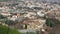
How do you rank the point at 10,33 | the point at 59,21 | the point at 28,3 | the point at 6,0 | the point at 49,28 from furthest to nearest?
the point at 28,3 → the point at 6,0 → the point at 59,21 → the point at 49,28 → the point at 10,33

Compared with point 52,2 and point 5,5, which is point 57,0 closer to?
point 52,2

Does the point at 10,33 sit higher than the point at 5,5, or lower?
higher

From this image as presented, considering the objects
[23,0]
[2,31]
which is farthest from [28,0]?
[2,31]

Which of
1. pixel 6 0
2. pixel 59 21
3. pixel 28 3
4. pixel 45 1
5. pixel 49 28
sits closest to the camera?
pixel 49 28

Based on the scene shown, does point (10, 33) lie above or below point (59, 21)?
above

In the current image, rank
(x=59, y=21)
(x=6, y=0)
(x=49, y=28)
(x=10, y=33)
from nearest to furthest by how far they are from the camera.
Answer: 1. (x=10, y=33)
2. (x=49, y=28)
3. (x=59, y=21)
4. (x=6, y=0)

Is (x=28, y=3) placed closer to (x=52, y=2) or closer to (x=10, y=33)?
(x=52, y=2)

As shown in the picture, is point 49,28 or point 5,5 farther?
point 5,5

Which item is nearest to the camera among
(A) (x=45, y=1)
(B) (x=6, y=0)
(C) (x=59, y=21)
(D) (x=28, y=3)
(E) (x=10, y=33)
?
(E) (x=10, y=33)

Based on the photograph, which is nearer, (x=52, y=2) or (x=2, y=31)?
(x=2, y=31)

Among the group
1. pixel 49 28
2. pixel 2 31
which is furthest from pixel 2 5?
pixel 2 31
